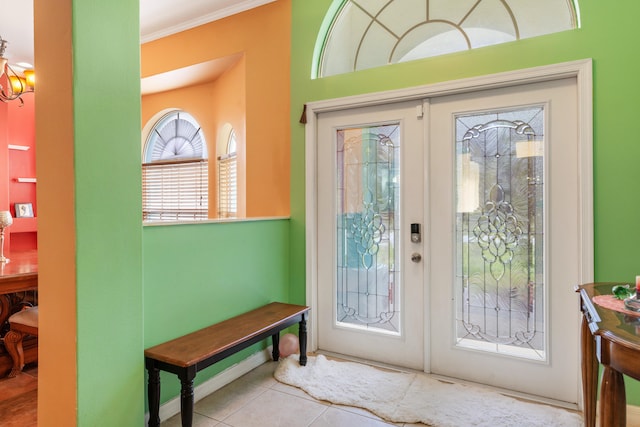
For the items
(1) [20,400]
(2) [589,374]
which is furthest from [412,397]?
(1) [20,400]

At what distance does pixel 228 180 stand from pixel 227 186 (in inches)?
2.8

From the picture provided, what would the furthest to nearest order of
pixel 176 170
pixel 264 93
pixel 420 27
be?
1. pixel 176 170
2. pixel 264 93
3. pixel 420 27

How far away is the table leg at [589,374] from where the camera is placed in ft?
5.59

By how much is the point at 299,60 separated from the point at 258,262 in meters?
1.71

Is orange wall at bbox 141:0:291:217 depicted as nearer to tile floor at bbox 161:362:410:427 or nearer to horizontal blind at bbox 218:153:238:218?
horizontal blind at bbox 218:153:238:218

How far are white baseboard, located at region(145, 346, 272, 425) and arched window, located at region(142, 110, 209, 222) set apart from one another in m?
2.16

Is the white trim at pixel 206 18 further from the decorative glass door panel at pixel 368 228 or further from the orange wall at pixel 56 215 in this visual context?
the orange wall at pixel 56 215

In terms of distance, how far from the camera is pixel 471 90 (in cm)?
248

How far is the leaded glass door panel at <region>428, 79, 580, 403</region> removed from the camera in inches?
90.0

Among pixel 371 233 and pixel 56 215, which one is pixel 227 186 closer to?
pixel 371 233

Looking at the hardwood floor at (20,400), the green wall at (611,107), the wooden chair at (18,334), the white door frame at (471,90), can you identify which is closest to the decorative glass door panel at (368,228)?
the white door frame at (471,90)

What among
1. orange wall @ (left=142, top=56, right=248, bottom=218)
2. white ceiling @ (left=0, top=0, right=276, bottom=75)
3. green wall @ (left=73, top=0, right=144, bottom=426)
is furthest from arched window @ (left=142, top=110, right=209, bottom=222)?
green wall @ (left=73, top=0, right=144, bottom=426)

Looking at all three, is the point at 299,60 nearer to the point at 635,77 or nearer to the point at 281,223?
the point at 281,223

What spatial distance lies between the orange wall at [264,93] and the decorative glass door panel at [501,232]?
1.46 m
